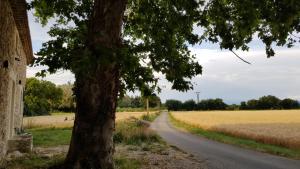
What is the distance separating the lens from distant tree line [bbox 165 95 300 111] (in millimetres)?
112000

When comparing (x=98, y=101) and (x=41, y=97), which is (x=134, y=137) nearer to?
(x=98, y=101)

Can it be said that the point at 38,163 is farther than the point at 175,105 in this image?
No

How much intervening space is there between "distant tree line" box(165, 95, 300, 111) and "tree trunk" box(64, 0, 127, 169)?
105 m

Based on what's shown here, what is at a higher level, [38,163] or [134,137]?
[134,137]

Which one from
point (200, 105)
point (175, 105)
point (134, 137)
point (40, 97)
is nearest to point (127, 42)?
point (134, 137)

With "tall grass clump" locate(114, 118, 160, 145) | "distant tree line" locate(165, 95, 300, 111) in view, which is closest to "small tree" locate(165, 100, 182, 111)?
"distant tree line" locate(165, 95, 300, 111)

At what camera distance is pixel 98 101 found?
11.9 metres

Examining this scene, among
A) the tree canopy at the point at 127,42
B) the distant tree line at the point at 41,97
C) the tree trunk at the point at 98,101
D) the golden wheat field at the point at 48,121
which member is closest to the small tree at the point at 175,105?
the distant tree line at the point at 41,97

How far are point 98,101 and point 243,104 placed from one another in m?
111

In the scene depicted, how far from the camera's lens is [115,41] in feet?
39.3

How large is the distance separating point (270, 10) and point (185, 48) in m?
3.24

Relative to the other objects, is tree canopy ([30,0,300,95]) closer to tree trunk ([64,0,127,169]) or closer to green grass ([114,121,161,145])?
tree trunk ([64,0,127,169])

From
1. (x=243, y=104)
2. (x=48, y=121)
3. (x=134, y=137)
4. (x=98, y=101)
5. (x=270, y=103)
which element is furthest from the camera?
(x=243, y=104)

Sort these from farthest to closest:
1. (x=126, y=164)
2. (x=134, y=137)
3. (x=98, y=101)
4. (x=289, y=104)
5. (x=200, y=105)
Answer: (x=200, y=105), (x=289, y=104), (x=134, y=137), (x=126, y=164), (x=98, y=101)
